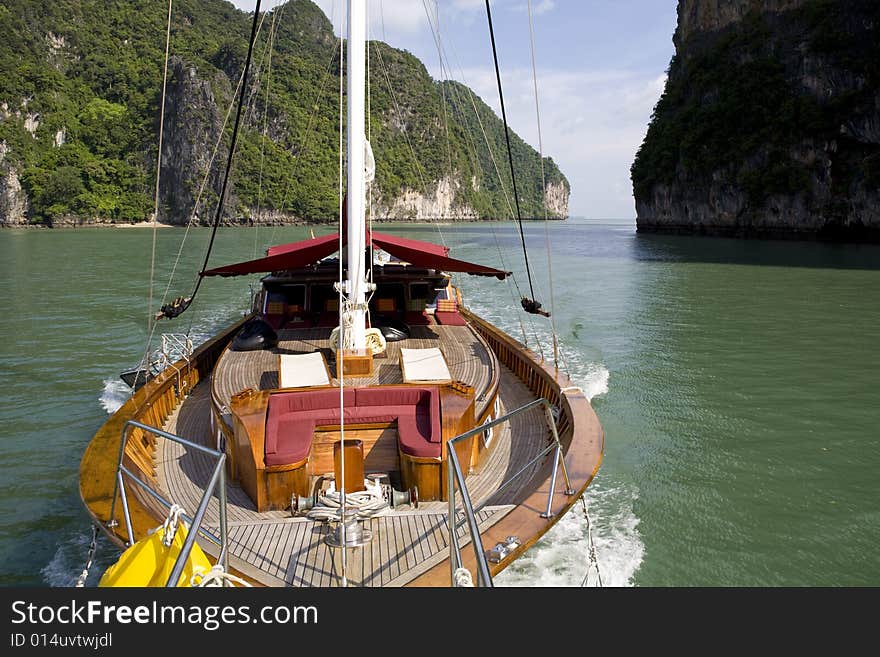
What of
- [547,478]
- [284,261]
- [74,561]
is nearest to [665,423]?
[547,478]

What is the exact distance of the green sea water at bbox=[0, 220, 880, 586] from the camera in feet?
18.5

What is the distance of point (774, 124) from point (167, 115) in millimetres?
100987

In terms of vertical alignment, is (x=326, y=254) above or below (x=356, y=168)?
below

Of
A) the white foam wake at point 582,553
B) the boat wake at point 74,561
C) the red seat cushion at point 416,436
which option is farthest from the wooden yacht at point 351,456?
the boat wake at point 74,561

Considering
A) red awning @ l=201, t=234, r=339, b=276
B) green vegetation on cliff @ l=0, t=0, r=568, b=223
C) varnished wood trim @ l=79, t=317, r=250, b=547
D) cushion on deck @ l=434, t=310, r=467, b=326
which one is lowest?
varnished wood trim @ l=79, t=317, r=250, b=547

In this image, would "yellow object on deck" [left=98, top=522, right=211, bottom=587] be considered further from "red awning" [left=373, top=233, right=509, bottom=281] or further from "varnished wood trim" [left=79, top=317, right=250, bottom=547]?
"red awning" [left=373, top=233, right=509, bottom=281]

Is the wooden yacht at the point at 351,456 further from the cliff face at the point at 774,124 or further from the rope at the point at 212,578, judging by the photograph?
the cliff face at the point at 774,124

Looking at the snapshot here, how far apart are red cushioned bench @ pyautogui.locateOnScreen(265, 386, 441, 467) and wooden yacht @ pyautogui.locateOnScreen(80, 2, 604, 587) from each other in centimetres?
1

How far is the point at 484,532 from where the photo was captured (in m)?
4.05

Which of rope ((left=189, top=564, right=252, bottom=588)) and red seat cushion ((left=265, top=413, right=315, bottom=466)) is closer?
rope ((left=189, top=564, right=252, bottom=588))

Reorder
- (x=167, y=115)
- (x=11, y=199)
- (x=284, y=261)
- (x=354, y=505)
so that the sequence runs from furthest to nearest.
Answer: (x=167, y=115), (x=11, y=199), (x=284, y=261), (x=354, y=505)

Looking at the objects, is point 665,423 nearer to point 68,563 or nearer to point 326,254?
point 326,254

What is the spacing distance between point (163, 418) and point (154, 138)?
4440 inches

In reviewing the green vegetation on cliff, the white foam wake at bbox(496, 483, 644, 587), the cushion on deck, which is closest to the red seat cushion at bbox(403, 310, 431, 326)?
the cushion on deck
